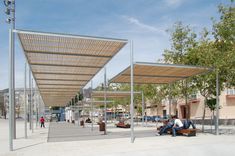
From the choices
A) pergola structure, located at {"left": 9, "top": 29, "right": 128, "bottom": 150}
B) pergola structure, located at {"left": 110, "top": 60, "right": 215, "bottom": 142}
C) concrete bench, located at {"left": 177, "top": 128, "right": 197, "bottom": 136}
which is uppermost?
pergola structure, located at {"left": 9, "top": 29, "right": 128, "bottom": 150}

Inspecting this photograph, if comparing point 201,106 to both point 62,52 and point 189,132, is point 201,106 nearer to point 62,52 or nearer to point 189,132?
point 189,132

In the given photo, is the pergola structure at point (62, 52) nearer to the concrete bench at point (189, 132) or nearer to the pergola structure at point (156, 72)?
the pergola structure at point (156, 72)

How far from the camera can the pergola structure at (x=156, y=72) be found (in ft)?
56.1

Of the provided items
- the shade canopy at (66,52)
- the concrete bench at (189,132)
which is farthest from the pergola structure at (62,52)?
the concrete bench at (189,132)

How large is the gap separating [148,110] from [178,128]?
66.1 m

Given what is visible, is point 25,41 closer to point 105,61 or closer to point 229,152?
point 105,61

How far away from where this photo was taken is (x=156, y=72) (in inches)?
774

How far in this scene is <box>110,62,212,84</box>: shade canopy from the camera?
17384 mm

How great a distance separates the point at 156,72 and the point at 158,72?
114mm

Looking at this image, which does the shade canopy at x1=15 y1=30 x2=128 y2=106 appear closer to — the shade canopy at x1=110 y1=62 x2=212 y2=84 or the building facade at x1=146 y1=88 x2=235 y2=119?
the shade canopy at x1=110 y1=62 x2=212 y2=84

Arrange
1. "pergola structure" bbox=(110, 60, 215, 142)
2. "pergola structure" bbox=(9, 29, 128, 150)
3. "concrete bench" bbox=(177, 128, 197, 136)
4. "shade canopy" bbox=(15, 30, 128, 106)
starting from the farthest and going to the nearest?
"concrete bench" bbox=(177, 128, 197, 136)
"pergola structure" bbox=(110, 60, 215, 142)
"shade canopy" bbox=(15, 30, 128, 106)
"pergola structure" bbox=(9, 29, 128, 150)

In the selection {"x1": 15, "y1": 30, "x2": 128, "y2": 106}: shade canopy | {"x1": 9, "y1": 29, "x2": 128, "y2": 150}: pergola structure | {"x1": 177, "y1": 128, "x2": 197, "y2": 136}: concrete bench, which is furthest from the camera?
{"x1": 177, "y1": 128, "x2": 197, "y2": 136}: concrete bench

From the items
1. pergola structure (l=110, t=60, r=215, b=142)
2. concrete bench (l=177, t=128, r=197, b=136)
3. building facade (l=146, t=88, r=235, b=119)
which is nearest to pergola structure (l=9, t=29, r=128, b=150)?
pergola structure (l=110, t=60, r=215, b=142)

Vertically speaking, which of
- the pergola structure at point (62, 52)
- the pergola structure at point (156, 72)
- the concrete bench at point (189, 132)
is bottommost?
the concrete bench at point (189, 132)
